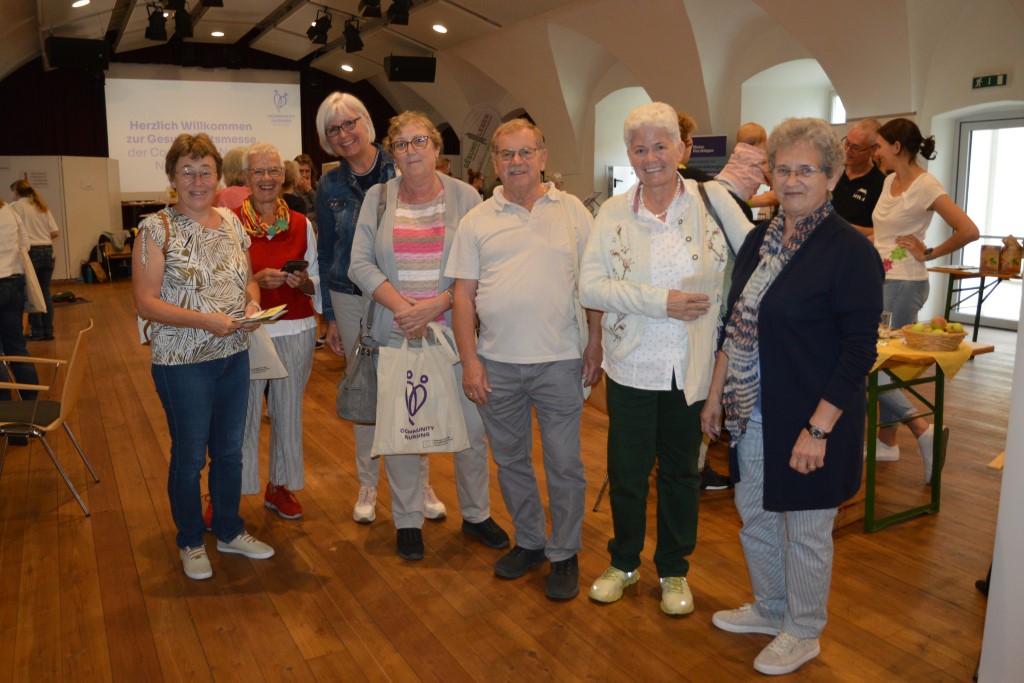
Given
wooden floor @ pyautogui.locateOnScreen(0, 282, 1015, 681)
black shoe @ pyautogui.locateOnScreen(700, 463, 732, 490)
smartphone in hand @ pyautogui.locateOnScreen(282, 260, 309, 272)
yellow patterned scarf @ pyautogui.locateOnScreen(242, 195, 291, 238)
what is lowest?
wooden floor @ pyautogui.locateOnScreen(0, 282, 1015, 681)

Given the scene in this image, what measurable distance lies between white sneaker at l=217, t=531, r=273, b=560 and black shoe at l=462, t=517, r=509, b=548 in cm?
80

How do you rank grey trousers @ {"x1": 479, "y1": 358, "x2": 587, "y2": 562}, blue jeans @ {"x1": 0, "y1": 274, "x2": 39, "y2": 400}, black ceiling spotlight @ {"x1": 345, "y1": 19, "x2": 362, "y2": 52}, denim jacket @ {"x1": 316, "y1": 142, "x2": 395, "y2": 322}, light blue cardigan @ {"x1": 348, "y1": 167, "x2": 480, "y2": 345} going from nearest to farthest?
grey trousers @ {"x1": 479, "y1": 358, "x2": 587, "y2": 562}
light blue cardigan @ {"x1": 348, "y1": 167, "x2": 480, "y2": 345}
denim jacket @ {"x1": 316, "y1": 142, "x2": 395, "y2": 322}
blue jeans @ {"x1": 0, "y1": 274, "x2": 39, "y2": 400}
black ceiling spotlight @ {"x1": 345, "y1": 19, "x2": 362, "y2": 52}

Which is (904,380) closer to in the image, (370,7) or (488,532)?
(488,532)

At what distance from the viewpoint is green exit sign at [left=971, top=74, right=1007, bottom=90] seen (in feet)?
24.3

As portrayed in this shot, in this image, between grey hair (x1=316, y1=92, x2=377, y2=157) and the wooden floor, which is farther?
grey hair (x1=316, y1=92, x2=377, y2=157)

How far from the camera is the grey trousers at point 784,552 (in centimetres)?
233

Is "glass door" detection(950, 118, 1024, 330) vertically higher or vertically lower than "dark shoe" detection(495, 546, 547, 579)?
higher

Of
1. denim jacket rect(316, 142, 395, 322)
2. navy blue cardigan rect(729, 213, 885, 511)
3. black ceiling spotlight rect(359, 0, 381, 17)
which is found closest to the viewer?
navy blue cardigan rect(729, 213, 885, 511)

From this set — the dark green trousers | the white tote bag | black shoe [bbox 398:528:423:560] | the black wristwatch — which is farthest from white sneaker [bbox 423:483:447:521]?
the black wristwatch

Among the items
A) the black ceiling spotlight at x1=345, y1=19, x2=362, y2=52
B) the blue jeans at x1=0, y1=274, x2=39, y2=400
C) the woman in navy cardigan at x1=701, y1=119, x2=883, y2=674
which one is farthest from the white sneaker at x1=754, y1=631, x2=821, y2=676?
the black ceiling spotlight at x1=345, y1=19, x2=362, y2=52

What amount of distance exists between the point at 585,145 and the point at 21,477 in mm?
Result: 9865

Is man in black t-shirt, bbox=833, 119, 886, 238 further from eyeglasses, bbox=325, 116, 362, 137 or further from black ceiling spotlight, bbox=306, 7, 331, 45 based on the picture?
black ceiling spotlight, bbox=306, 7, 331, 45

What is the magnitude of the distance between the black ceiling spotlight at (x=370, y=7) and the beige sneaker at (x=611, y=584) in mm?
9473

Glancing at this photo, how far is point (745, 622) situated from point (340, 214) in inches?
82.9
